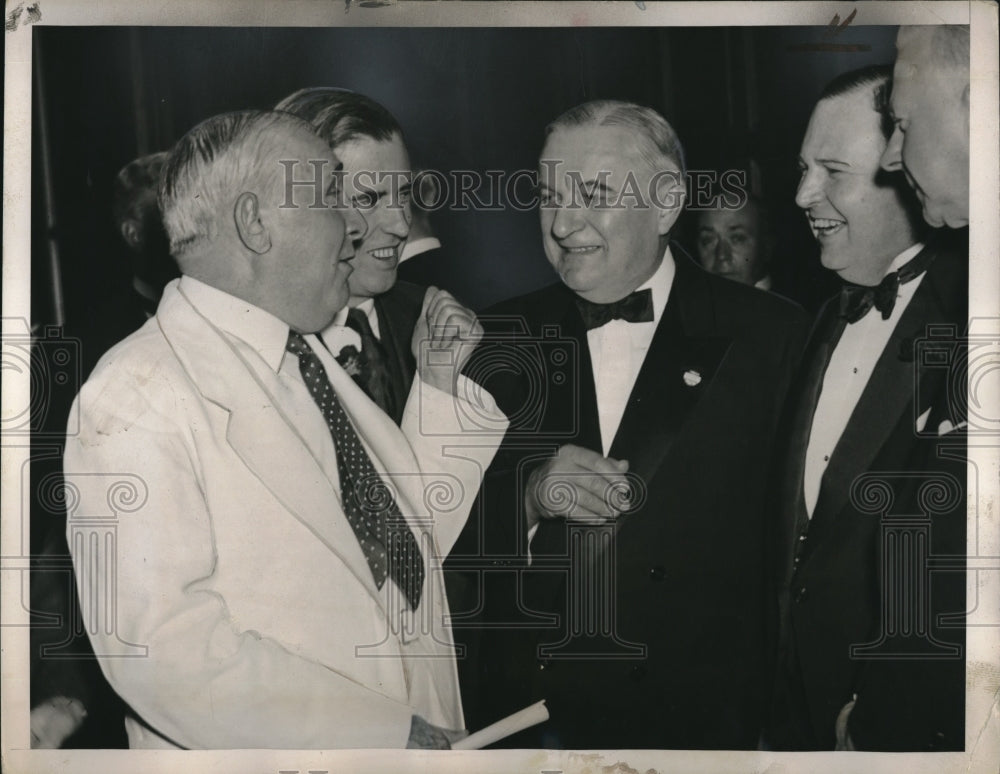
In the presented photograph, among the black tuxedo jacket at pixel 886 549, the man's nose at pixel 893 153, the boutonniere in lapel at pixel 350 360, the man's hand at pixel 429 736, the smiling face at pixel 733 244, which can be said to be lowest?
the man's hand at pixel 429 736

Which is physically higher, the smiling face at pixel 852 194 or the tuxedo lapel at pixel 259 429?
the smiling face at pixel 852 194

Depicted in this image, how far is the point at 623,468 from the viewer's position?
7.95 feet

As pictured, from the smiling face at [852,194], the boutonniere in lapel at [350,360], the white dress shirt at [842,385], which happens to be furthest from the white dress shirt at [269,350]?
the smiling face at [852,194]

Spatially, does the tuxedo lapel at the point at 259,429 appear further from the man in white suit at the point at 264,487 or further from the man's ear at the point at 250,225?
the man's ear at the point at 250,225

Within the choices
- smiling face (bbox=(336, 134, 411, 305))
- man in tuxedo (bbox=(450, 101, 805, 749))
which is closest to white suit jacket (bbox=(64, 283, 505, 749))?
man in tuxedo (bbox=(450, 101, 805, 749))

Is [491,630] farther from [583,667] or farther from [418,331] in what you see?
[418,331]

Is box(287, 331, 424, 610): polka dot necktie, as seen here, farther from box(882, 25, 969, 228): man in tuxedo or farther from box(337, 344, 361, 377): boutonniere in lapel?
box(882, 25, 969, 228): man in tuxedo

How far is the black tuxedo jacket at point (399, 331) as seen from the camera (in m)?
2.45

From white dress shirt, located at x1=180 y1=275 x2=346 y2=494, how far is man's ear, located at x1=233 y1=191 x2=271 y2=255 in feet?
0.44

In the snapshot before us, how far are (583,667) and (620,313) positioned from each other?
87cm

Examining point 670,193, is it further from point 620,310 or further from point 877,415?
point 877,415

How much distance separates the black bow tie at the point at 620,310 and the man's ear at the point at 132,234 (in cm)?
107

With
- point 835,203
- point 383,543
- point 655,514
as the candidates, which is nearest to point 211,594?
point 383,543

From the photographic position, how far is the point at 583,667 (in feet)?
8.00
